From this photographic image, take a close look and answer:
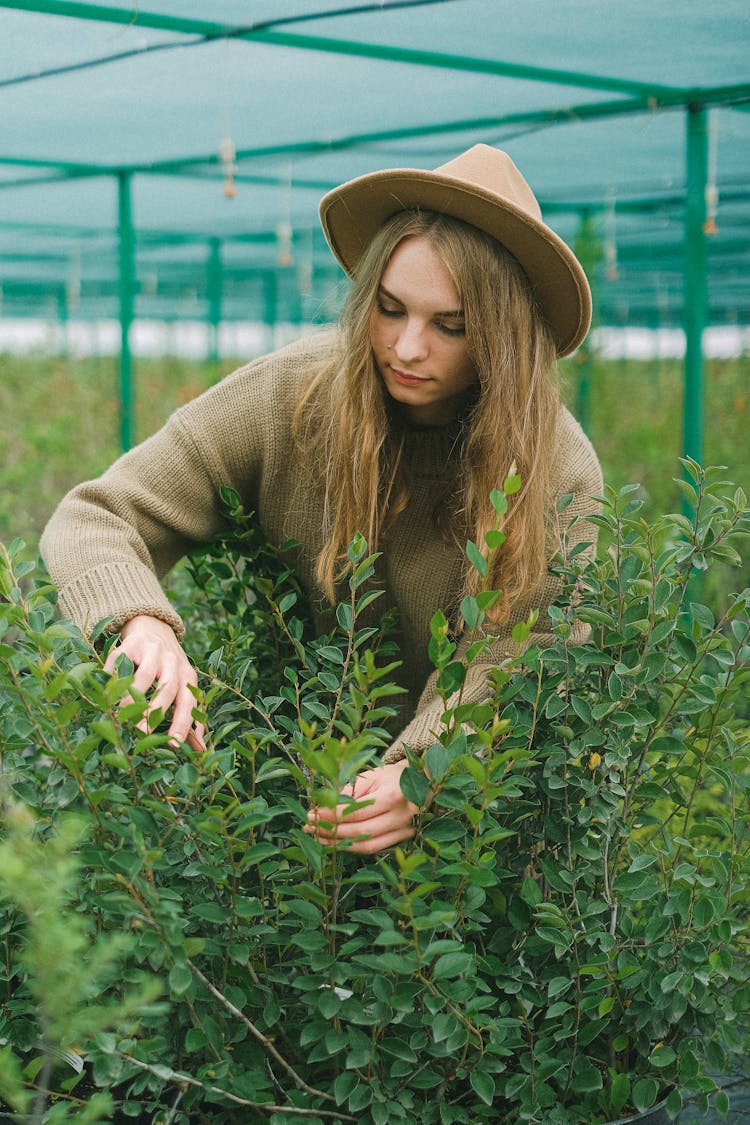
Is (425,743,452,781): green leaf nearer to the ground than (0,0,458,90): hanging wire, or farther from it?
nearer to the ground

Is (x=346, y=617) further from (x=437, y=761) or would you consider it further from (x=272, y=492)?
(x=272, y=492)

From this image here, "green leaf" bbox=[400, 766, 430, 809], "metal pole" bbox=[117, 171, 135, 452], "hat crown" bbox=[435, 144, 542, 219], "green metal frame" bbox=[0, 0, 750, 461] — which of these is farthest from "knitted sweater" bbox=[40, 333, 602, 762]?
"metal pole" bbox=[117, 171, 135, 452]

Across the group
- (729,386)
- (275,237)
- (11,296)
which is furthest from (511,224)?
(11,296)

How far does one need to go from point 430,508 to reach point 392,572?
113 millimetres

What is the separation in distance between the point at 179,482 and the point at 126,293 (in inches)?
165

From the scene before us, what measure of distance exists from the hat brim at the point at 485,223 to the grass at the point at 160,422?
3.52 meters

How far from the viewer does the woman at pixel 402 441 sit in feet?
5.50

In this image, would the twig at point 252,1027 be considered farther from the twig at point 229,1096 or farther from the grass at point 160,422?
the grass at point 160,422

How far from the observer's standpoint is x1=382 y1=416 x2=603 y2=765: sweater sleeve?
4.74 feet

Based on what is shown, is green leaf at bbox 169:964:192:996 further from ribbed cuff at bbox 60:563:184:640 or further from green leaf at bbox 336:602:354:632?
ribbed cuff at bbox 60:563:184:640

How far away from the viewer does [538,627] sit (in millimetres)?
1711

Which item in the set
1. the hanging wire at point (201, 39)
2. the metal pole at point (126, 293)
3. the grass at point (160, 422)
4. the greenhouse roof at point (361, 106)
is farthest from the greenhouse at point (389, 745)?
the grass at point (160, 422)

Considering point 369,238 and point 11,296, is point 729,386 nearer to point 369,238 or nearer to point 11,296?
point 369,238

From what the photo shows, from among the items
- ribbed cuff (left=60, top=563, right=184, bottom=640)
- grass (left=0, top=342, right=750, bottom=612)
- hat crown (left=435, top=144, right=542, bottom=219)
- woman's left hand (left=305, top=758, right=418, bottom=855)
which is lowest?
grass (left=0, top=342, right=750, bottom=612)
